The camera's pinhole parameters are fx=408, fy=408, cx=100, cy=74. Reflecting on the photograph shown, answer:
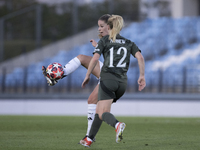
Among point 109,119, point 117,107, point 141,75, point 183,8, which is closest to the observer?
point 109,119

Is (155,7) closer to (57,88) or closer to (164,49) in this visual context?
(164,49)

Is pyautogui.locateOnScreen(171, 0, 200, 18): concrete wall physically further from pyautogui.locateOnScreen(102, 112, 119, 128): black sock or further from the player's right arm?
pyautogui.locateOnScreen(102, 112, 119, 128): black sock

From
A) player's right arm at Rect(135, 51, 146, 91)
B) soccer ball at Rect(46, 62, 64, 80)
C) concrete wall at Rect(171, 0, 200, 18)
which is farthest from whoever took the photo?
concrete wall at Rect(171, 0, 200, 18)

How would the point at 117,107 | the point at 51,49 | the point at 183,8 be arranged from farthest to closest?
1. the point at 183,8
2. the point at 51,49
3. the point at 117,107

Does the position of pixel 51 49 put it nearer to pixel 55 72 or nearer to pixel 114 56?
pixel 55 72

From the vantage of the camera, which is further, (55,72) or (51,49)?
(51,49)

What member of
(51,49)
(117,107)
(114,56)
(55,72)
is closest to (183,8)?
(51,49)

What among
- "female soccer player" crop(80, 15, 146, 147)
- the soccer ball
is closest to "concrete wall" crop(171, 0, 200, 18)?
the soccer ball

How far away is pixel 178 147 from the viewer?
4680mm

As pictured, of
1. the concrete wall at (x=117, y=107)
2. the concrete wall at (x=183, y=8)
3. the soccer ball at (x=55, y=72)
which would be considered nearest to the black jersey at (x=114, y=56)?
the soccer ball at (x=55, y=72)

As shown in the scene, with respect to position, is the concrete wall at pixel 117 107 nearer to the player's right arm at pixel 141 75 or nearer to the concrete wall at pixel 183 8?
the player's right arm at pixel 141 75

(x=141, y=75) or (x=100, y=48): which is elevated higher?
(x=100, y=48)

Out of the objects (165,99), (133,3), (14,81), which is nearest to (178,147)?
(165,99)

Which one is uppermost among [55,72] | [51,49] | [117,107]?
[51,49]
